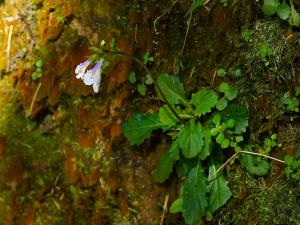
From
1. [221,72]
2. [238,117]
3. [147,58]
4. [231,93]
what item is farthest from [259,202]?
[147,58]

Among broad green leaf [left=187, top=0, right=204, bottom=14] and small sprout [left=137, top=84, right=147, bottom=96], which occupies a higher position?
broad green leaf [left=187, top=0, right=204, bottom=14]

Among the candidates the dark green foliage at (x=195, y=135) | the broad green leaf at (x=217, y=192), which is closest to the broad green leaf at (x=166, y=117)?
the dark green foliage at (x=195, y=135)

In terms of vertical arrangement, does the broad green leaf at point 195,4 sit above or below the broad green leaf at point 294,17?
above

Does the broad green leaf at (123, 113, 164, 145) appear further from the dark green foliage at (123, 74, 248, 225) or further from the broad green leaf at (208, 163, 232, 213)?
the broad green leaf at (208, 163, 232, 213)

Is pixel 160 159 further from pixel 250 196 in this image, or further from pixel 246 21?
pixel 246 21

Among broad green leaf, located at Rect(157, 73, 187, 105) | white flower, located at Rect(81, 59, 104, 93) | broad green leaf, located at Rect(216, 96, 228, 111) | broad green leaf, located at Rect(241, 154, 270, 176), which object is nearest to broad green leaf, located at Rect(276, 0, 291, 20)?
broad green leaf, located at Rect(216, 96, 228, 111)

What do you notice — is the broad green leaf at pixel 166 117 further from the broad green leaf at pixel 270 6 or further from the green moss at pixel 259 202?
the broad green leaf at pixel 270 6
